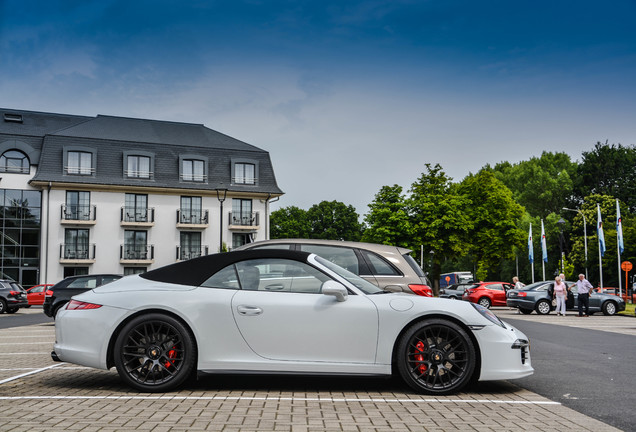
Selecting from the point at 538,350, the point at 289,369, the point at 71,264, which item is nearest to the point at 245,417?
the point at 289,369

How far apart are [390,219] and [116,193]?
859 inches

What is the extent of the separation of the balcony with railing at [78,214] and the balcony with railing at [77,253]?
1.72 m

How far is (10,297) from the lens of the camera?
28.6 meters

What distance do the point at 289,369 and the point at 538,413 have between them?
219 centimetres

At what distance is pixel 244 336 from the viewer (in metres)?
5.99

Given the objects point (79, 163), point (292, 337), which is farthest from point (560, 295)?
point (79, 163)

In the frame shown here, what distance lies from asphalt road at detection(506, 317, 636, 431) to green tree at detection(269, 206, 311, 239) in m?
75.2

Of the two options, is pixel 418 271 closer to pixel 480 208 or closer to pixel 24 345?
pixel 24 345

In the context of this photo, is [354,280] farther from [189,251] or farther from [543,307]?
[189,251]

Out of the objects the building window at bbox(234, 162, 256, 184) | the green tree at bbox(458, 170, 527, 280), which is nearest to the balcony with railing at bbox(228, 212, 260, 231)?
the building window at bbox(234, 162, 256, 184)

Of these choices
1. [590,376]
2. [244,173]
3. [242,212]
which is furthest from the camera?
[244,173]

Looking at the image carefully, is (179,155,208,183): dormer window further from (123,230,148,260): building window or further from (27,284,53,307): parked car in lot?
(27,284,53,307): parked car in lot

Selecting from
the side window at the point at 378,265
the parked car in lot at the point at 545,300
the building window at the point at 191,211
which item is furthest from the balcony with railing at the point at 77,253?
the side window at the point at 378,265

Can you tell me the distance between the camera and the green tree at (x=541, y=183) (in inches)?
3430
